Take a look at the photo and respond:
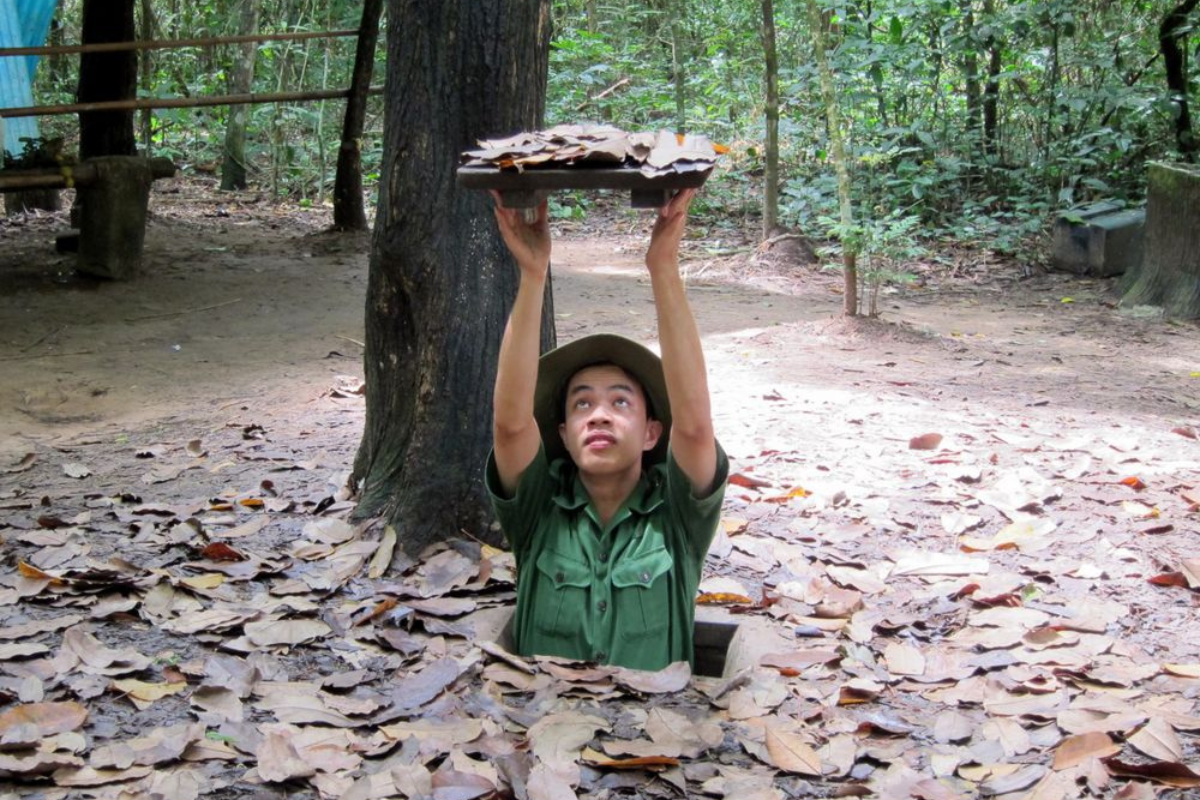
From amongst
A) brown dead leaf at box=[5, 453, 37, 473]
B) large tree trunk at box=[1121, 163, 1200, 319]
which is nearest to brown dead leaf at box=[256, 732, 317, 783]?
brown dead leaf at box=[5, 453, 37, 473]

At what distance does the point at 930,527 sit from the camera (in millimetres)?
4078

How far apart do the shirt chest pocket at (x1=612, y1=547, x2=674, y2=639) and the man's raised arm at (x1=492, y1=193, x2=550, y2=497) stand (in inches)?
15.0

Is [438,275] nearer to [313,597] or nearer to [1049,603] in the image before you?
[313,597]

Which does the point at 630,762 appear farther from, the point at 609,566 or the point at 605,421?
the point at 605,421

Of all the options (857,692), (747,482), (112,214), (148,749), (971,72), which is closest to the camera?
(148,749)

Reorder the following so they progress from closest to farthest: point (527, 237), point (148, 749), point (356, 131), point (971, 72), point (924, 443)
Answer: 1. point (148, 749)
2. point (527, 237)
3. point (924, 443)
4. point (356, 131)
5. point (971, 72)

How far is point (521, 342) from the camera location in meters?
2.79

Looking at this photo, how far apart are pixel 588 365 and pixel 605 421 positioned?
0.21m

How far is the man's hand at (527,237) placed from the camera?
2.69 meters

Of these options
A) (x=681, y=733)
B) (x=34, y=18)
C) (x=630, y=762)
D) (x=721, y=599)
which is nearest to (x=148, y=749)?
(x=630, y=762)

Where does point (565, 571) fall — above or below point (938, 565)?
above

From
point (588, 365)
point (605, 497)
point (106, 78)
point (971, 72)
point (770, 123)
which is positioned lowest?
point (605, 497)

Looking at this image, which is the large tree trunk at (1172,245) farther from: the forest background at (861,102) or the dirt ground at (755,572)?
the forest background at (861,102)

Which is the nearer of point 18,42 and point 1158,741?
point 1158,741
